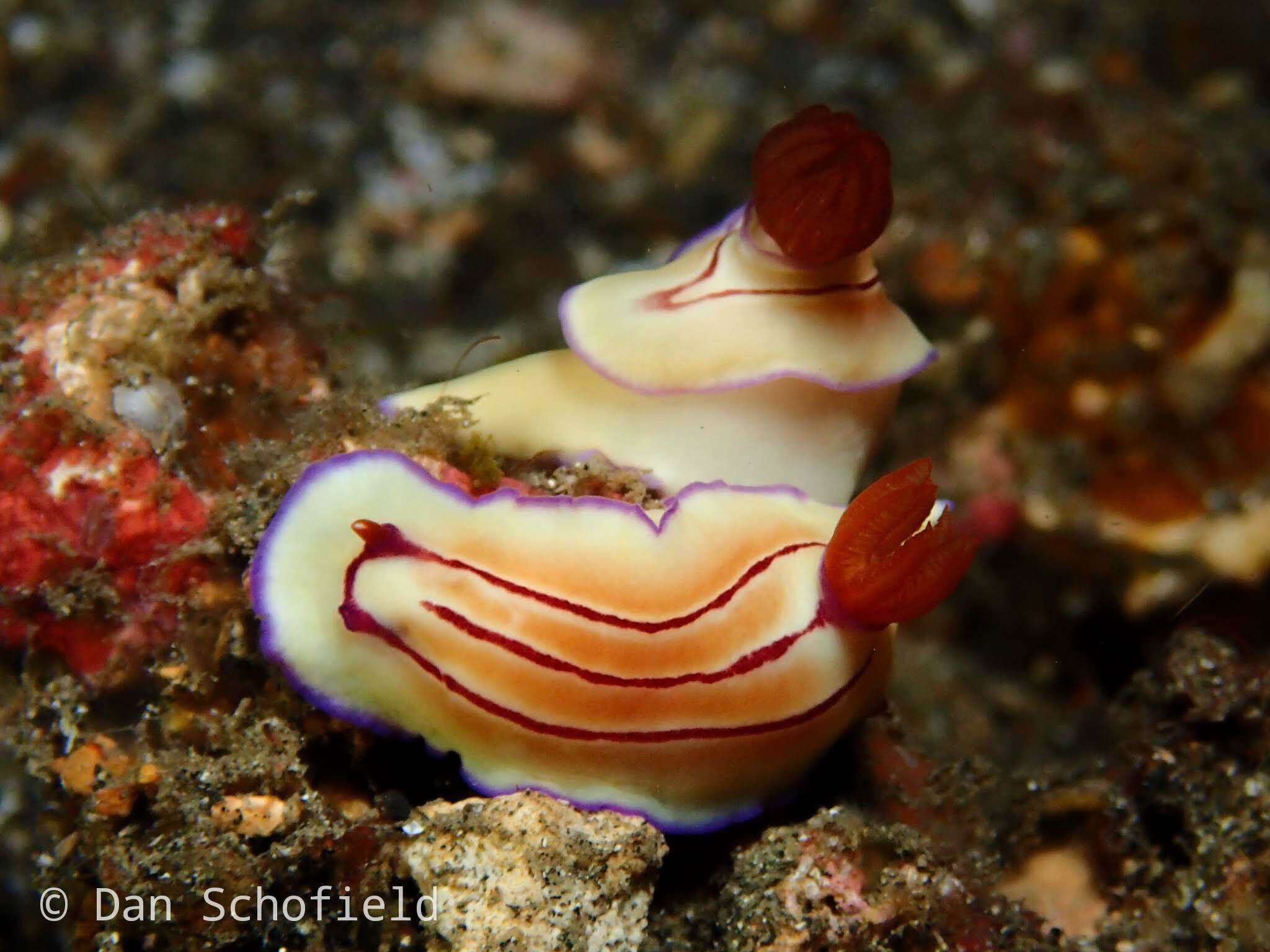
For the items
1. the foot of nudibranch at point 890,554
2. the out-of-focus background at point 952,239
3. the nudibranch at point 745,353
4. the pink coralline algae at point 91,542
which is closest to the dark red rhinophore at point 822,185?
the nudibranch at point 745,353

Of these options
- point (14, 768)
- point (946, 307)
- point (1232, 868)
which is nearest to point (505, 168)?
point (946, 307)

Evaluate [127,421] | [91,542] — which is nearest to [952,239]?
[127,421]

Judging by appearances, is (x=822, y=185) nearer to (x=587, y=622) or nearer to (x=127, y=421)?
(x=587, y=622)

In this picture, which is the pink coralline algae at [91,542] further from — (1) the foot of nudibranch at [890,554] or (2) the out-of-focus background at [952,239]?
(1) the foot of nudibranch at [890,554]

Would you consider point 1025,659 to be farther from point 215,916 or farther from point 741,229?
point 215,916

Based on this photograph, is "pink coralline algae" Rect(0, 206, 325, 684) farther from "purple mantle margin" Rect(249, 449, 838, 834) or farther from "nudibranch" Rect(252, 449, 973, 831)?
"nudibranch" Rect(252, 449, 973, 831)

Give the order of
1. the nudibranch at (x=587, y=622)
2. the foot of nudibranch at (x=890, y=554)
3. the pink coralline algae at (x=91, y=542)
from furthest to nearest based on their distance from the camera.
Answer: the pink coralline algae at (x=91, y=542)
the foot of nudibranch at (x=890, y=554)
the nudibranch at (x=587, y=622)
